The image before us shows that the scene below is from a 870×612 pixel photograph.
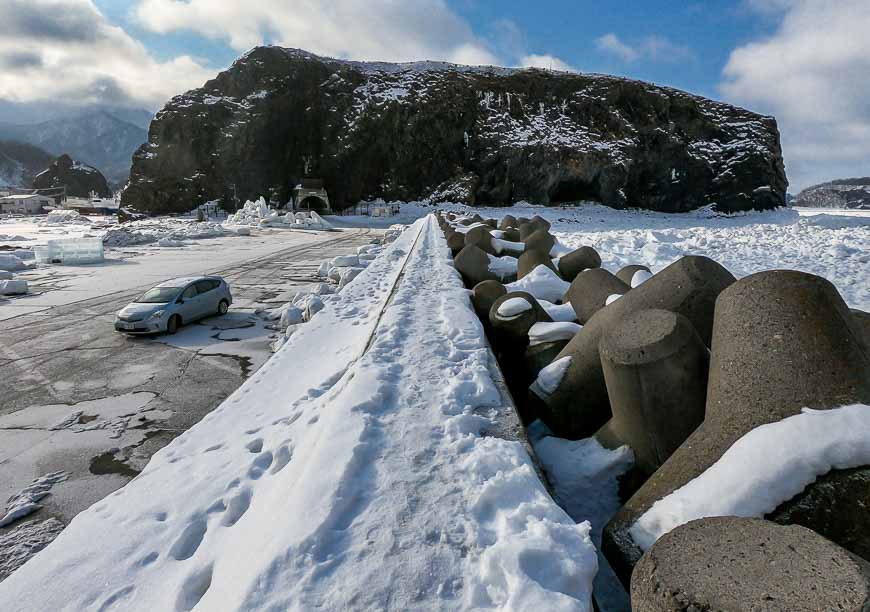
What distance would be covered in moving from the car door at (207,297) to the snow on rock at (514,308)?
838cm

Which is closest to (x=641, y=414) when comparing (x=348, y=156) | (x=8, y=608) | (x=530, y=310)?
(x=530, y=310)

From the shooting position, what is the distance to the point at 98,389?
7168mm

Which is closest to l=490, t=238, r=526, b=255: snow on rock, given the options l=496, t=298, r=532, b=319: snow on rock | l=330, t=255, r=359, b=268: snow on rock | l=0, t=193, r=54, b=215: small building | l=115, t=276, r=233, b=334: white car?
l=330, t=255, r=359, b=268: snow on rock

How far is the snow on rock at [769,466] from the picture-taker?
223cm

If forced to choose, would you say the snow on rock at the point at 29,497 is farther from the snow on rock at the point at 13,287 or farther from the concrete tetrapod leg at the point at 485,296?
the snow on rock at the point at 13,287

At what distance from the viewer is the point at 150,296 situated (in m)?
10.6

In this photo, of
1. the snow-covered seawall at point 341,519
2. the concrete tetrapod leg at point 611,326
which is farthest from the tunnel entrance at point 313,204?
the concrete tetrapod leg at point 611,326

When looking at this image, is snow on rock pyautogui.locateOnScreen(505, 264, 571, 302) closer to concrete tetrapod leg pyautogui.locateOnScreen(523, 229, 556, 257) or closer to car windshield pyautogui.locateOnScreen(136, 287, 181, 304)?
concrete tetrapod leg pyautogui.locateOnScreen(523, 229, 556, 257)

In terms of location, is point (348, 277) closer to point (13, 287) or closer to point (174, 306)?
point (174, 306)

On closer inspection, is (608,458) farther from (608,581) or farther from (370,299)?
(370,299)

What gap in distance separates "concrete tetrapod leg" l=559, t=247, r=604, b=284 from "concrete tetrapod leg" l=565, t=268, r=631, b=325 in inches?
119

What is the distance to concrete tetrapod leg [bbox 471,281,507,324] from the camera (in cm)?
735

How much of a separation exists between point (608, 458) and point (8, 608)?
3.85m

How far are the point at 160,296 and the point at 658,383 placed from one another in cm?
1085
